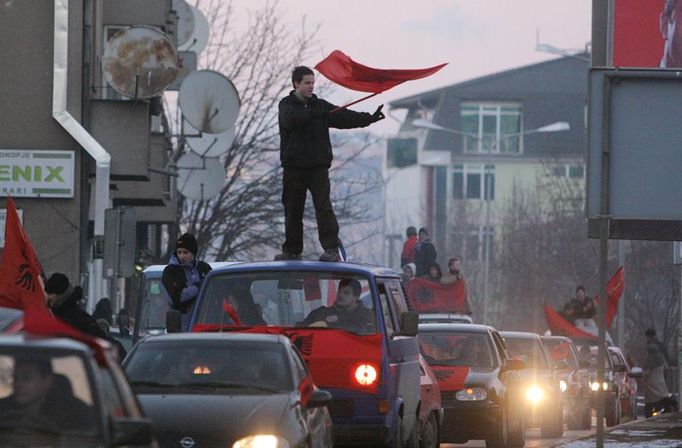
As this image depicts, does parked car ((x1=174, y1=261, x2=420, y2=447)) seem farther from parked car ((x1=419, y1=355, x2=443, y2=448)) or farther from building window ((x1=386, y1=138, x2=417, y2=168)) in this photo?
building window ((x1=386, y1=138, x2=417, y2=168))

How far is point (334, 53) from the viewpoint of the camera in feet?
65.3

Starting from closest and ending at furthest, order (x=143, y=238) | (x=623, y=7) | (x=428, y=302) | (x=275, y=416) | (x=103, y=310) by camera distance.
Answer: (x=275, y=416)
(x=103, y=310)
(x=623, y=7)
(x=428, y=302)
(x=143, y=238)

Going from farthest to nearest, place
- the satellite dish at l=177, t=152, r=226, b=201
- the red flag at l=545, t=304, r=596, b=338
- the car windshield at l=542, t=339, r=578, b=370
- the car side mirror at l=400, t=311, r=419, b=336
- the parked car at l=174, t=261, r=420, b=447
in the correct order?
the satellite dish at l=177, t=152, r=226, b=201, the red flag at l=545, t=304, r=596, b=338, the car windshield at l=542, t=339, r=578, b=370, the car side mirror at l=400, t=311, r=419, b=336, the parked car at l=174, t=261, r=420, b=447

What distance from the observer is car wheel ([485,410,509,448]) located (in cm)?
2203

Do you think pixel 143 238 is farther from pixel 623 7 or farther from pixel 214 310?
→ pixel 214 310

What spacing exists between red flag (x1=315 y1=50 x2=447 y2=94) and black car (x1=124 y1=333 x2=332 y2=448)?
5.88 meters

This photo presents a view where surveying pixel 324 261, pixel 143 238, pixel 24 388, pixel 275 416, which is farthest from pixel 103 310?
pixel 143 238

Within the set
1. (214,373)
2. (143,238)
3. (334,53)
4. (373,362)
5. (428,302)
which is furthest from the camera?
(143,238)

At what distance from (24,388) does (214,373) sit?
165 inches

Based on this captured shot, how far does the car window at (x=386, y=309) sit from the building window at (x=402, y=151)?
416 ft

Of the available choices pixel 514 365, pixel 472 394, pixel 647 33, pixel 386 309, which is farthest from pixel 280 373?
pixel 647 33

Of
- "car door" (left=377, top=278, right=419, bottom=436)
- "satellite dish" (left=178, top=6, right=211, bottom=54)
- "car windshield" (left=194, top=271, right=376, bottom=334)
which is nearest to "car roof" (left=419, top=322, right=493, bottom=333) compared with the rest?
"car door" (left=377, top=278, right=419, bottom=436)

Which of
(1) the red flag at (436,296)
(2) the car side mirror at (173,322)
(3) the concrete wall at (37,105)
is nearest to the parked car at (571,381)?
(1) the red flag at (436,296)

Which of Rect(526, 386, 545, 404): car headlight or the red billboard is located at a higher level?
the red billboard
